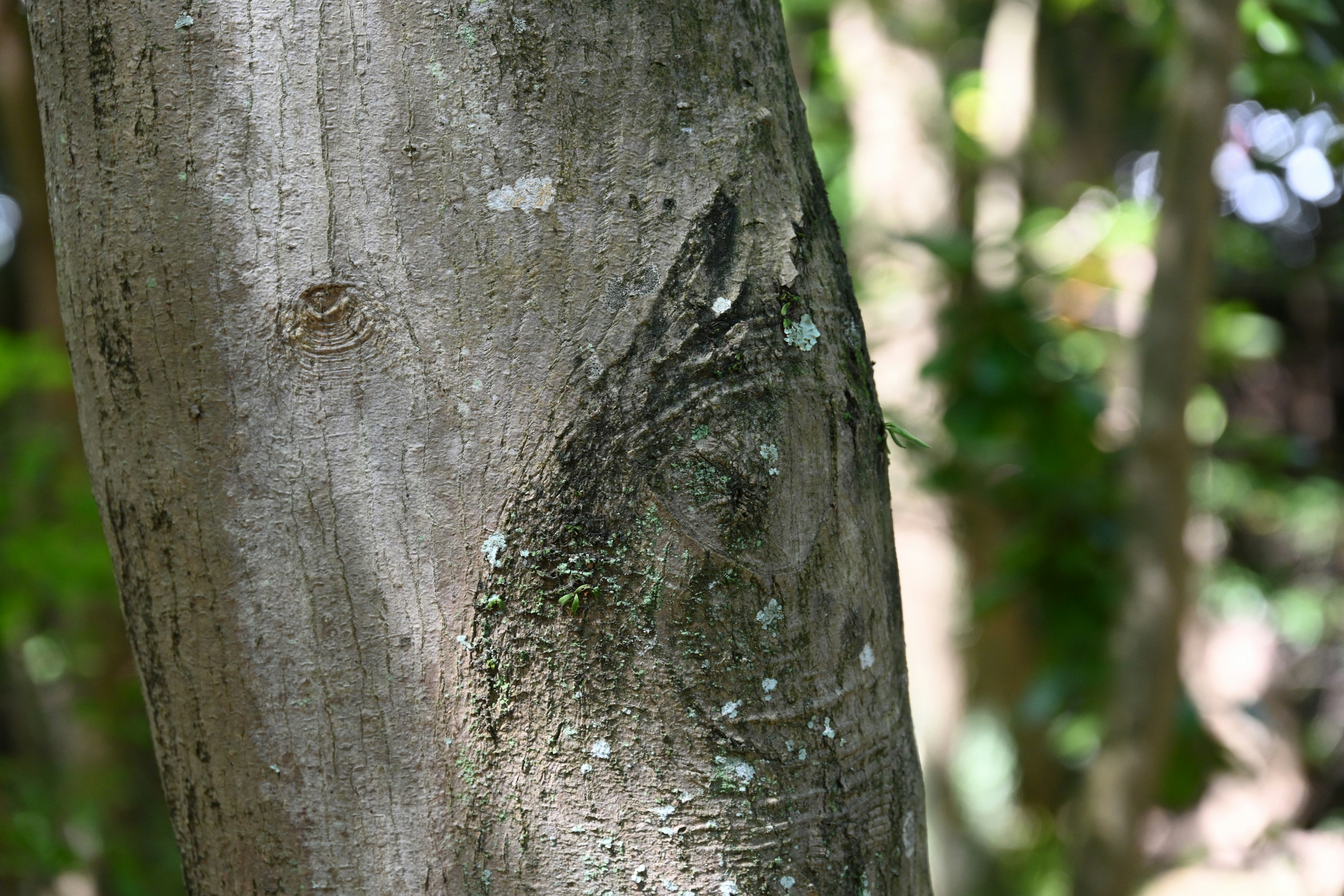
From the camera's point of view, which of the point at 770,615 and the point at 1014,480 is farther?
the point at 1014,480

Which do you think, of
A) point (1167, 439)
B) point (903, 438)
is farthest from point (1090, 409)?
point (903, 438)

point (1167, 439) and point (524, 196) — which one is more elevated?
point (1167, 439)

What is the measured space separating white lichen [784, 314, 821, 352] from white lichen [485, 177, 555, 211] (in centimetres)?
17

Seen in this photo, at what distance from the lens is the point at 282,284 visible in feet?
2.16

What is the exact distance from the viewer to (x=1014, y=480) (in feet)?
8.13

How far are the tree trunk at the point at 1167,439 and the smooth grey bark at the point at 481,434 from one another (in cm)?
166

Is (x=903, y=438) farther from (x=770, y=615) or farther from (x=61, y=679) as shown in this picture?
(x=61, y=679)

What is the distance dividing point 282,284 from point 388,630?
0.74 feet

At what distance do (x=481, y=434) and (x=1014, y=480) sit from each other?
6.71 feet

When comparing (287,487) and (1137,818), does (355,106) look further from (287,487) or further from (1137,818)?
(1137,818)

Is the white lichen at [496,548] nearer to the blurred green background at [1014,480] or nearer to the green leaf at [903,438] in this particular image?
the green leaf at [903,438]

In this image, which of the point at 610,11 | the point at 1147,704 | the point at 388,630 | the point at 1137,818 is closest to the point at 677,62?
the point at 610,11

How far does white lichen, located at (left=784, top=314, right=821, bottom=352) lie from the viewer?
0.68 meters

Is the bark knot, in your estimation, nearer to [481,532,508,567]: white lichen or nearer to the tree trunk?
[481,532,508,567]: white lichen
